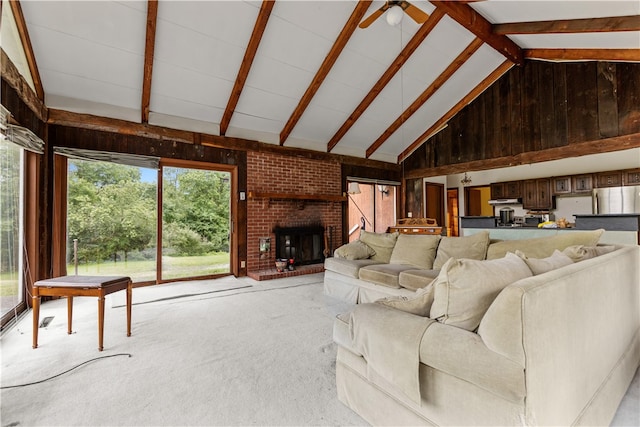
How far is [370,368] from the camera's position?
1.44 m

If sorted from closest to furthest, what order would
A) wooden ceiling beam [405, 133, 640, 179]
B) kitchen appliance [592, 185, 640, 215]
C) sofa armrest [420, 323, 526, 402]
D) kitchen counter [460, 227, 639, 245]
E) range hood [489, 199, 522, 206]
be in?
sofa armrest [420, 323, 526, 402], kitchen counter [460, 227, 639, 245], wooden ceiling beam [405, 133, 640, 179], kitchen appliance [592, 185, 640, 215], range hood [489, 199, 522, 206]

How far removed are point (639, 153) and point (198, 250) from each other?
324 inches

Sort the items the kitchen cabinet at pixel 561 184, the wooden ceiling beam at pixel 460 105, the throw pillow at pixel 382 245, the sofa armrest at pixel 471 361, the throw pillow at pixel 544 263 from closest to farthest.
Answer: the sofa armrest at pixel 471 361, the throw pillow at pixel 544 263, the throw pillow at pixel 382 245, the wooden ceiling beam at pixel 460 105, the kitchen cabinet at pixel 561 184

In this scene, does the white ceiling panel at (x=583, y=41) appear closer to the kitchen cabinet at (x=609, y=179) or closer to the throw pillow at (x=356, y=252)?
the kitchen cabinet at (x=609, y=179)

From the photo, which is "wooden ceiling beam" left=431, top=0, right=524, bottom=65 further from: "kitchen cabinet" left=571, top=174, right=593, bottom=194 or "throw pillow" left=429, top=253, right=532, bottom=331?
"throw pillow" left=429, top=253, right=532, bottom=331

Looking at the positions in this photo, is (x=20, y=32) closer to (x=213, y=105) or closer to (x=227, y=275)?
(x=213, y=105)

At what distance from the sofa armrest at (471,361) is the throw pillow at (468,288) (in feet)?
0.18

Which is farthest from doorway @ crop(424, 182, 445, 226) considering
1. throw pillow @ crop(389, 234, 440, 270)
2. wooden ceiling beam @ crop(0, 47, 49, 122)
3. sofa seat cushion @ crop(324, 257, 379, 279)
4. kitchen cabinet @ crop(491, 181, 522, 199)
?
wooden ceiling beam @ crop(0, 47, 49, 122)

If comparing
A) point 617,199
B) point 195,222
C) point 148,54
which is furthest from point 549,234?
point 148,54

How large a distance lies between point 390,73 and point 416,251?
3.15m

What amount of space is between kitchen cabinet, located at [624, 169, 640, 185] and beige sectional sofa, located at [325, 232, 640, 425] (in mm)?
5597

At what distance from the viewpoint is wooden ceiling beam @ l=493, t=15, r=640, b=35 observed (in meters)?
3.26

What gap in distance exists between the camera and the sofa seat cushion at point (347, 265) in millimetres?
3553

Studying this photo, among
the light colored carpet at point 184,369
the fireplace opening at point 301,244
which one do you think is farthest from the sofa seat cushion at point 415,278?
the fireplace opening at point 301,244
